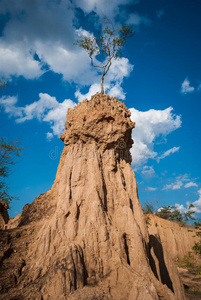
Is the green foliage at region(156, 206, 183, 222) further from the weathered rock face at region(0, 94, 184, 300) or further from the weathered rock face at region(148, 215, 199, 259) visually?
the weathered rock face at region(0, 94, 184, 300)

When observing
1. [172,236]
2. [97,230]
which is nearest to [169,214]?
[172,236]

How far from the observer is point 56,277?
689cm

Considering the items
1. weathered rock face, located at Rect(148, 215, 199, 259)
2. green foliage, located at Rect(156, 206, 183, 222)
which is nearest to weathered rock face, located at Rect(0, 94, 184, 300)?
weathered rock face, located at Rect(148, 215, 199, 259)

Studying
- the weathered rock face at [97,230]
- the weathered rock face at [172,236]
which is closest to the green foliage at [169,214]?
the weathered rock face at [172,236]

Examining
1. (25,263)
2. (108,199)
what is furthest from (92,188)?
(25,263)

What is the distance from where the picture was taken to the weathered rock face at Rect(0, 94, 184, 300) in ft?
23.2

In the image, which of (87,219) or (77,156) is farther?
(77,156)

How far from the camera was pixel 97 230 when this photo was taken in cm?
855

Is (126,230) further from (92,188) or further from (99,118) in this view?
(99,118)

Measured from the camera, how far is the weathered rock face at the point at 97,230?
7074 millimetres

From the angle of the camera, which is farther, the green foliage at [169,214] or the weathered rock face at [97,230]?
the green foliage at [169,214]

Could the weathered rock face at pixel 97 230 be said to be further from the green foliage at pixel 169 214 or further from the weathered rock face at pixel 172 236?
the green foliage at pixel 169 214

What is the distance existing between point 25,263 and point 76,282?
261cm

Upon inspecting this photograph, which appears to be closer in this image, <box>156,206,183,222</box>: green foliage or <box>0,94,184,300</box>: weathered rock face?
<box>0,94,184,300</box>: weathered rock face
